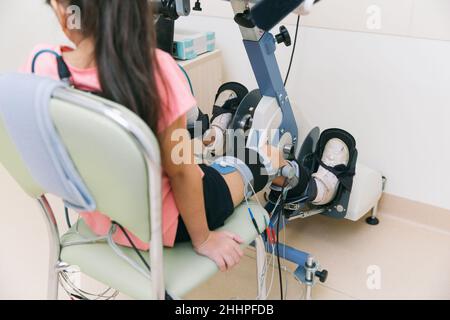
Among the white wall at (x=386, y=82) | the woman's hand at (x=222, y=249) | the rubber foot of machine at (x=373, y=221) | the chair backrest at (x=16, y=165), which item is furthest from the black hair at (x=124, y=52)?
the rubber foot of machine at (x=373, y=221)

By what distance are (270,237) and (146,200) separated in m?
0.80

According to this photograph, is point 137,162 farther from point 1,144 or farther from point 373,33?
point 373,33

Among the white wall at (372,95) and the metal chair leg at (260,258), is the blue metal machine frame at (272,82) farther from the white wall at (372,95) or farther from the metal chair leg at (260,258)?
the white wall at (372,95)

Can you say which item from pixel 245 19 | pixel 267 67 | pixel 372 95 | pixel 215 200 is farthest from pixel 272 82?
pixel 372 95

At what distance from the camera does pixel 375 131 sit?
204 centimetres

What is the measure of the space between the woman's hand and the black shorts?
0.04 m

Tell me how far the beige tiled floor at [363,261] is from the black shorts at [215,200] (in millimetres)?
564

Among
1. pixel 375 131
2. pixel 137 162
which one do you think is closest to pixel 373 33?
pixel 375 131

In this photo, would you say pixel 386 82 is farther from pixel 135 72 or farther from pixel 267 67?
pixel 135 72

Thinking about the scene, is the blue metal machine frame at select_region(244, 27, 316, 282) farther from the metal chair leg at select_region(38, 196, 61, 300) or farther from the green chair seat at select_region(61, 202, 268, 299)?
the metal chair leg at select_region(38, 196, 61, 300)

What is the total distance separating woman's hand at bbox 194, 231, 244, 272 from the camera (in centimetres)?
112

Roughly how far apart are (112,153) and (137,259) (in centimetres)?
38

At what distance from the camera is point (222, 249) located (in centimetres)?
114

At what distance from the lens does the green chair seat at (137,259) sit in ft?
3.43
